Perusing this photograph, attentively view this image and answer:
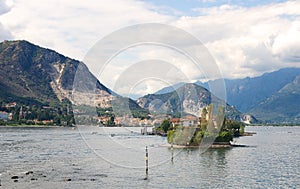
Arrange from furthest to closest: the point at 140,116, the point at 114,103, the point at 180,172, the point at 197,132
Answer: the point at 197,132 → the point at 140,116 → the point at 180,172 → the point at 114,103

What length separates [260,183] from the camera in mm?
52875

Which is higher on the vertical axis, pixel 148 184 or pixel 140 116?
pixel 140 116

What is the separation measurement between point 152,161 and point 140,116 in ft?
30.4

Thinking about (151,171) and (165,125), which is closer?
(151,171)

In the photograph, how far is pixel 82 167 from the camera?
2491 inches

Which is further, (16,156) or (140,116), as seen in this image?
(16,156)

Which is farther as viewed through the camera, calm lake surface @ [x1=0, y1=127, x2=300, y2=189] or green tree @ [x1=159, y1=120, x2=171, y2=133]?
green tree @ [x1=159, y1=120, x2=171, y2=133]

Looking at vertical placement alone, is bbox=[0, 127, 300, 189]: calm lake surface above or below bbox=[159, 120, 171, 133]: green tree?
below

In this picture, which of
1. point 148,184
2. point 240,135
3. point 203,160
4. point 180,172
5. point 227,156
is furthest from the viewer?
point 240,135

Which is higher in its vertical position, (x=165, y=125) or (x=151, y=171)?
(x=165, y=125)

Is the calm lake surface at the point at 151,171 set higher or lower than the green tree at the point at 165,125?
lower

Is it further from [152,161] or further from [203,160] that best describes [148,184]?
[203,160]

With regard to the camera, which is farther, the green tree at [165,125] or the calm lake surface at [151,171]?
the green tree at [165,125]

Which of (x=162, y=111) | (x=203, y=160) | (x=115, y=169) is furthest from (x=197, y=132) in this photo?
(x=162, y=111)
